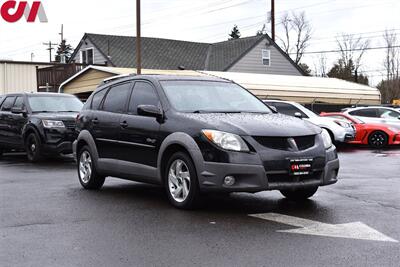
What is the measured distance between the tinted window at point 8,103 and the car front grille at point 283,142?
33.4 ft

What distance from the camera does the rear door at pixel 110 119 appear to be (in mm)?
8531

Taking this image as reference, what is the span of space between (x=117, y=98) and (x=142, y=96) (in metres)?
0.71

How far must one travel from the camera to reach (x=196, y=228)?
20.4ft

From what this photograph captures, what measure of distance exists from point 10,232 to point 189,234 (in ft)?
6.19

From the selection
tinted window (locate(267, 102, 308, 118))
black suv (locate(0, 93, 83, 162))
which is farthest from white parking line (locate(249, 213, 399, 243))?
tinted window (locate(267, 102, 308, 118))

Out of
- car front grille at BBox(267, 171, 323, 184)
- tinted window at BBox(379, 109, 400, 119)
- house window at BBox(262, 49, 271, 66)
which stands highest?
house window at BBox(262, 49, 271, 66)

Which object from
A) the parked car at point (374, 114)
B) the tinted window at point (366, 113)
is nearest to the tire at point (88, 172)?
the parked car at point (374, 114)

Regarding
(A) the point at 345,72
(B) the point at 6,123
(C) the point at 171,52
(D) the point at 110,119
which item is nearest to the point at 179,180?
(D) the point at 110,119

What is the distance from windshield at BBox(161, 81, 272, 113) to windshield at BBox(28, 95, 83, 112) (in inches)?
283

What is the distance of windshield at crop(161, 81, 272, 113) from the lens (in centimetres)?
771

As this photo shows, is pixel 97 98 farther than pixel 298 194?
Yes

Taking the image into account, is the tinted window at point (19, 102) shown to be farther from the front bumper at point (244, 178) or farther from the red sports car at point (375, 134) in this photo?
the red sports car at point (375, 134)

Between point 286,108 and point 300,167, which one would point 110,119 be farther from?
point 286,108

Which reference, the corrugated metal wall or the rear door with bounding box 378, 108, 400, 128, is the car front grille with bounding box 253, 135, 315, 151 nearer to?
the rear door with bounding box 378, 108, 400, 128
